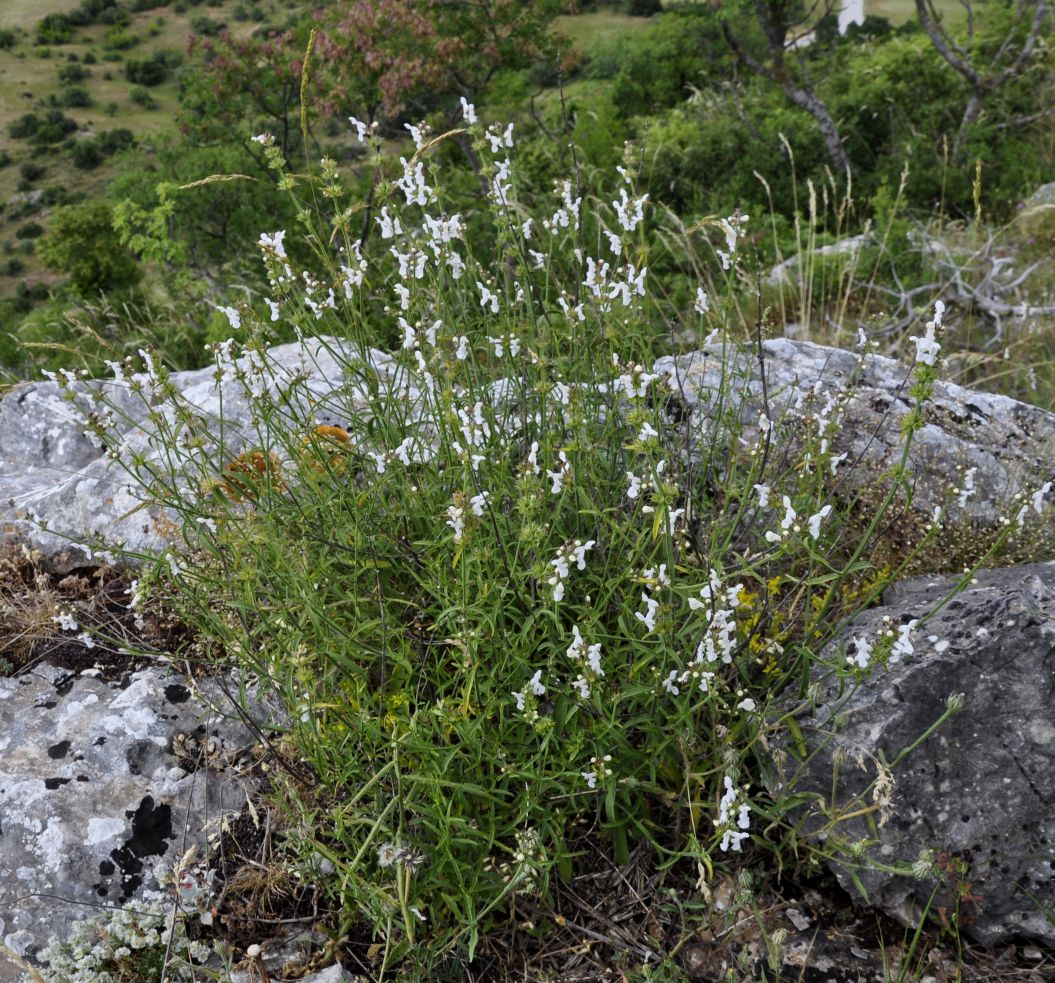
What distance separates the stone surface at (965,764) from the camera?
243 cm

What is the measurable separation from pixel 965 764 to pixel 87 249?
1210 cm

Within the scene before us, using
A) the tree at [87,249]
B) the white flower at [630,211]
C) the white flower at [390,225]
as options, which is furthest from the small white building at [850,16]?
the white flower at [390,225]

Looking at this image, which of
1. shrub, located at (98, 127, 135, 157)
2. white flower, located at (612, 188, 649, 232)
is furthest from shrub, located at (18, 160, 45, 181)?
white flower, located at (612, 188, 649, 232)

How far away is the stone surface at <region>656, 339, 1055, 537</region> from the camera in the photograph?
3.70m

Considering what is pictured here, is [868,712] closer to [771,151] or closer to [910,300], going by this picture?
[910,300]

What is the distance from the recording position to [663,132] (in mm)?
10578

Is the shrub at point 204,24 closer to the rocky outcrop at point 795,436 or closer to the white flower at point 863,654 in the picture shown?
the rocky outcrop at point 795,436

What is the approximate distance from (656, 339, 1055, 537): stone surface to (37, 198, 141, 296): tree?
10037mm

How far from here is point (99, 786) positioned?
115 inches

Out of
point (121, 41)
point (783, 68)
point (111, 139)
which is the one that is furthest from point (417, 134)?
point (121, 41)

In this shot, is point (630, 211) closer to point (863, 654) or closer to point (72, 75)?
point (863, 654)

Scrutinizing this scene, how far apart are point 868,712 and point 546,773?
3.06ft

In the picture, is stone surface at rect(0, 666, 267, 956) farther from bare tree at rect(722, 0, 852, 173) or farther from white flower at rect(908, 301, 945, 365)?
bare tree at rect(722, 0, 852, 173)

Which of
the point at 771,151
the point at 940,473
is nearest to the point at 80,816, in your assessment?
the point at 940,473
